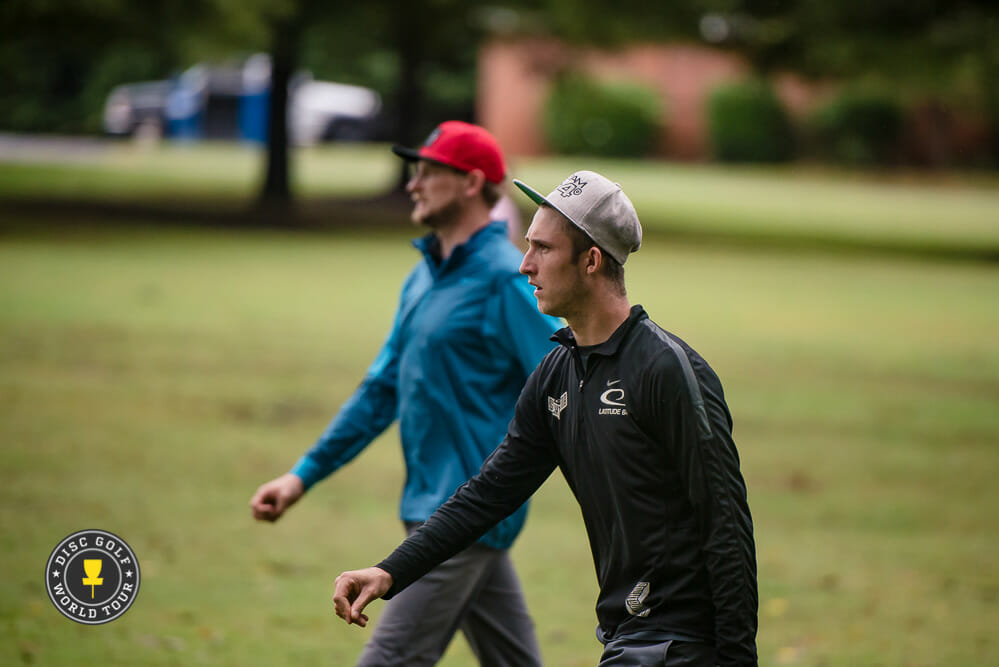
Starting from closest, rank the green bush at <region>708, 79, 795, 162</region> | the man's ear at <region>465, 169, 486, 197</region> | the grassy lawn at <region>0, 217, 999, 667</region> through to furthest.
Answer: the man's ear at <region>465, 169, 486, 197</region> → the grassy lawn at <region>0, 217, 999, 667</region> → the green bush at <region>708, 79, 795, 162</region>

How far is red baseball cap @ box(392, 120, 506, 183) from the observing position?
4.73 m

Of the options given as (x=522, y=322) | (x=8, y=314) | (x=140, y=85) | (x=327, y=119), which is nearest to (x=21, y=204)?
(x=8, y=314)

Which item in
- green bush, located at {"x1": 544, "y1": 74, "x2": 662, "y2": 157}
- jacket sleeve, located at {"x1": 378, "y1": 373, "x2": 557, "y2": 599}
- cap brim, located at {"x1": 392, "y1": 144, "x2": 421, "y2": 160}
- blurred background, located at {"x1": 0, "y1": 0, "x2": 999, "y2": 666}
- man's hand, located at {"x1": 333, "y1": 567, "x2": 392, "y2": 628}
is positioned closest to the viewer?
man's hand, located at {"x1": 333, "y1": 567, "x2": 392, "y2": 628}

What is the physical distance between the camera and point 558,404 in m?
3.46

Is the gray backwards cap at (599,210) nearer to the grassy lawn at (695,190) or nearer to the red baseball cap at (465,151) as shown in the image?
the red baseball cap at (465,151)

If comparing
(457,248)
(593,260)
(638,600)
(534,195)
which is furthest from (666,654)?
(457,248)

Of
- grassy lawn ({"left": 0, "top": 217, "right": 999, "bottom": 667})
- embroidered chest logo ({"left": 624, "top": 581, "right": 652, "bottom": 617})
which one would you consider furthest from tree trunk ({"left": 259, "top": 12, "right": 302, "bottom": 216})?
embroidered chest logo ({"left": 624, "top": 581, "right": 652, "bottom": 617})

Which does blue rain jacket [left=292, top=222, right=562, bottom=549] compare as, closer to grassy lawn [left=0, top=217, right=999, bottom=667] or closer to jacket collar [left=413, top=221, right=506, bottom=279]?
jacket collar [left=413, top=221, right=506, bottom=279]

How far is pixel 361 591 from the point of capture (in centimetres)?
341

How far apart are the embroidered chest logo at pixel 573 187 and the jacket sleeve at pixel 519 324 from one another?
100 centimetres

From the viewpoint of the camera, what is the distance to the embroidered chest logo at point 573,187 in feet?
11.2

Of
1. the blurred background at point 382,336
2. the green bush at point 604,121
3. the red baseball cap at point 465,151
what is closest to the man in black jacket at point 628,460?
the red baseball cap at point 465,151

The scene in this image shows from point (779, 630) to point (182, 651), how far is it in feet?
9.27

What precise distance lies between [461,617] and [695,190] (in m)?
41.2
